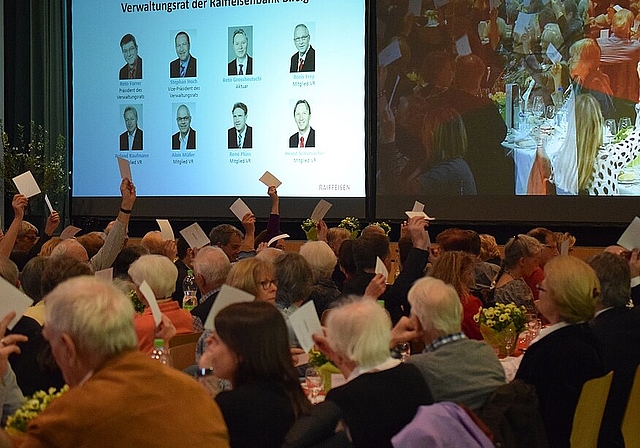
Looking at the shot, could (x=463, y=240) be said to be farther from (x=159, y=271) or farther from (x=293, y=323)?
(x=293, y=323)

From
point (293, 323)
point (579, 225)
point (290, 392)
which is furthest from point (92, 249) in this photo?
point (579, 225)

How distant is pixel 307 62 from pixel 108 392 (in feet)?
30.9

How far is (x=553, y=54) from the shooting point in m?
10.4

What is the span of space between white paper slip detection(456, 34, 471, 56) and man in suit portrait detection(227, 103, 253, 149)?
2.79m

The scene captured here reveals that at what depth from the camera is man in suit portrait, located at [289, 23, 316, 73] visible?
453 inches

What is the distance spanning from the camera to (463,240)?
23.8ft

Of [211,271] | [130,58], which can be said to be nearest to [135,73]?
[130,58]

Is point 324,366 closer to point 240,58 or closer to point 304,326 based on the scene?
point 304,326

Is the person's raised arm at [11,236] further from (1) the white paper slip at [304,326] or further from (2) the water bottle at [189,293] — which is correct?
(1) the white paper slip at [304,326]

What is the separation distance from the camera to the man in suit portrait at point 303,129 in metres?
11.6

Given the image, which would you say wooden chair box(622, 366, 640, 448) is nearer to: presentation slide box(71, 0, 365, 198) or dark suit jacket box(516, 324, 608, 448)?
dark suit jacket box(516, 324, 608, 448)

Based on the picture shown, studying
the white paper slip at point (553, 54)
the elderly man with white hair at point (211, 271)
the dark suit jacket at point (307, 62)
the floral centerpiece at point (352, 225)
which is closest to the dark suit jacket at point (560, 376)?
the elderly man with white hair at point (211, 271)

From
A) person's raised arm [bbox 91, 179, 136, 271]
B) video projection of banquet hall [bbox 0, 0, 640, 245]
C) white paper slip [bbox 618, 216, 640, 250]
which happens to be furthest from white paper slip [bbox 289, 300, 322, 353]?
video projection of banquet hall [bbox 0, 0, 640, 245]

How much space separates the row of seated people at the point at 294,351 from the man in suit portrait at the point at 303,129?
542 centimetres
